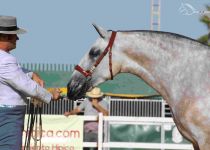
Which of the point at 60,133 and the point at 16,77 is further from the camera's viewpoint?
the point at 60,133

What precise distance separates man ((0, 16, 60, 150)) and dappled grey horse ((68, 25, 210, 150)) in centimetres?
178

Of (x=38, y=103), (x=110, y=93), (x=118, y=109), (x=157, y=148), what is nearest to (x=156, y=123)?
(x=157, y=148)

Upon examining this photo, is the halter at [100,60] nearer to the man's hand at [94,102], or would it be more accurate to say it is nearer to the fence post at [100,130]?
the fence post at [100,130]

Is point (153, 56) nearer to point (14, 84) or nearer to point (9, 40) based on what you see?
point (9, 40)

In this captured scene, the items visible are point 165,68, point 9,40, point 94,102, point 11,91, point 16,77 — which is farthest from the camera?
point 94,102

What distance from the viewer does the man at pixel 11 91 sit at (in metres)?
7.35

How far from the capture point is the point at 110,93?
77.7 feet

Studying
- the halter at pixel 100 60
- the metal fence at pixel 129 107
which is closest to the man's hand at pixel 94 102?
the metal fence at pixel 129 107

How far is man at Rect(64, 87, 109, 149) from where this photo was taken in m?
15.1

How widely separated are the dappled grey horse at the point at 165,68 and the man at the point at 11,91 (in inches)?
70.1

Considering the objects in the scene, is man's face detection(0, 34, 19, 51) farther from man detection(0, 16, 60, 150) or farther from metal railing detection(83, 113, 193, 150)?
metal railing detection(83, 113, 193, 150)

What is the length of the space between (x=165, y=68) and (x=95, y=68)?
0.77 metres

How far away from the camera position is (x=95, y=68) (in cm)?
933

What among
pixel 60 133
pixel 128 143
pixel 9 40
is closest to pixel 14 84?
pixel 9 40
